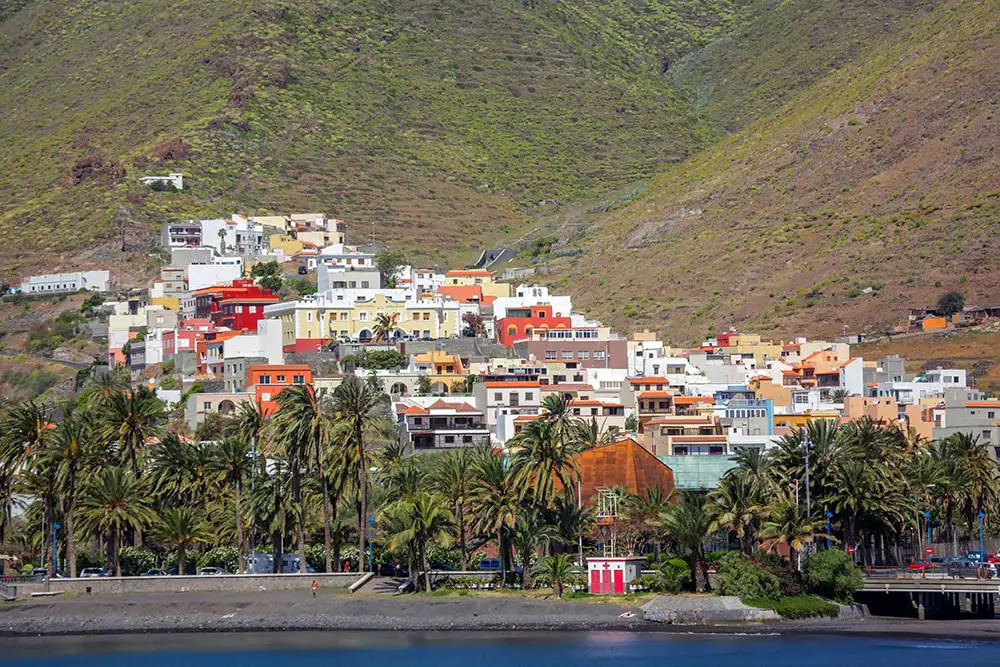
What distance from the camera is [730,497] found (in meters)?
80.6

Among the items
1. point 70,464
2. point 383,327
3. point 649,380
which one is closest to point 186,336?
point 383,327

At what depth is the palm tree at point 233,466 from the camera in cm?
8656

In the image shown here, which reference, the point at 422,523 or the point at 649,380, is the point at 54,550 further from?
the point at 649,380

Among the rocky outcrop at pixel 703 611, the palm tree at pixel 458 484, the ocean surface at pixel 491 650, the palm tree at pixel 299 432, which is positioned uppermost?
the palm tree at pixel 299 432

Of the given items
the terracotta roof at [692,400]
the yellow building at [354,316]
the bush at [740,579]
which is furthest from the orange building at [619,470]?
the yellow building at [354,316]

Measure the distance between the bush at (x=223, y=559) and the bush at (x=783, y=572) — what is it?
72.0ft

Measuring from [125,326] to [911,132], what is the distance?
79144 millimetres

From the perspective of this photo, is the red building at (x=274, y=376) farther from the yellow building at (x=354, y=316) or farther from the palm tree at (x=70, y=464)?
the palm tree at (x=70, y=464)

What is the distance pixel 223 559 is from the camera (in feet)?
281

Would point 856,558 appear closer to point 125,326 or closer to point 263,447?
point 263,447

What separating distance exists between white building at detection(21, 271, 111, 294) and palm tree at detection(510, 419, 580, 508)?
103105mm

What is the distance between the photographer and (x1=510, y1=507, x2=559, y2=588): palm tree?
7981 centimetres

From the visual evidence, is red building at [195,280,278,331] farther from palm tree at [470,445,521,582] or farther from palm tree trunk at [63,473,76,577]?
palm tree at [470,445,521,582]

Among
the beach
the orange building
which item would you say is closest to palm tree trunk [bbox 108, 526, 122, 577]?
the beach
